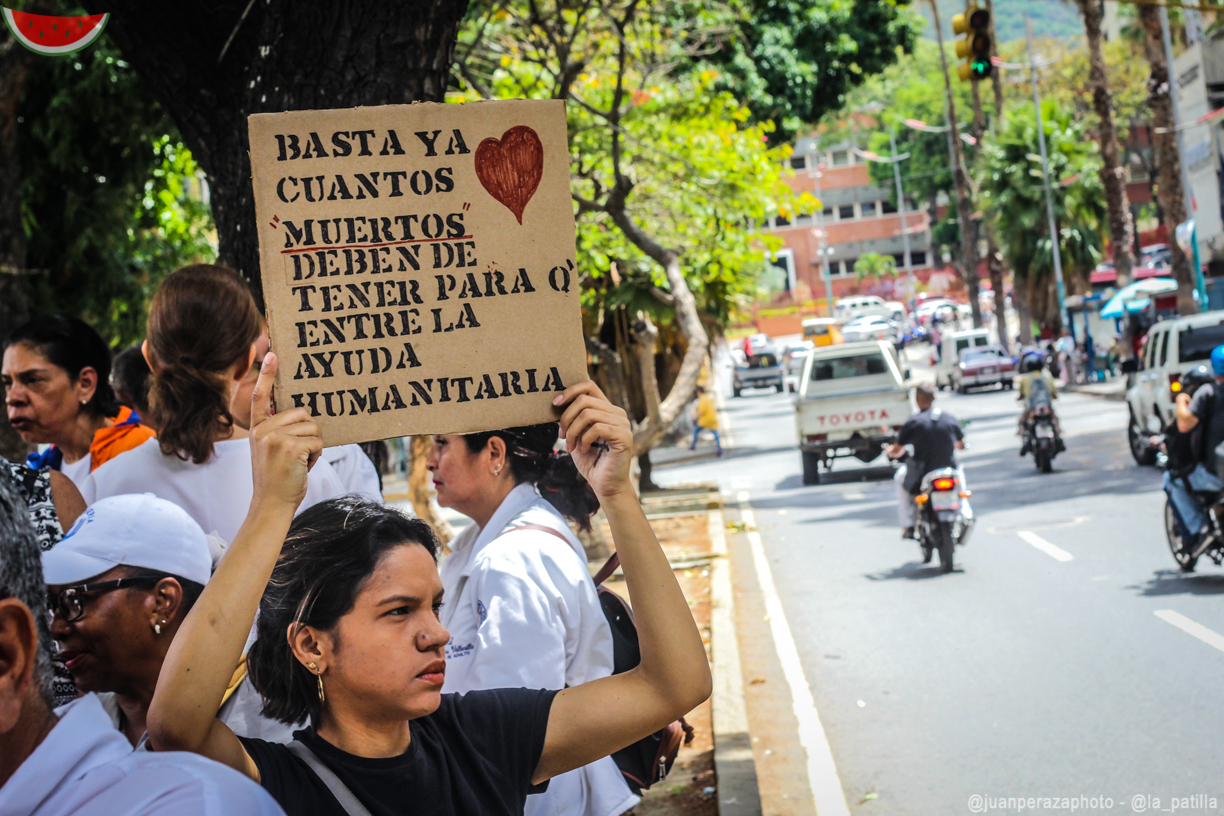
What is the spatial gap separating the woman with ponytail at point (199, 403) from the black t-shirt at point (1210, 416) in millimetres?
7527

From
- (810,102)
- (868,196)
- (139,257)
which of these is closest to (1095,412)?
(810,102)

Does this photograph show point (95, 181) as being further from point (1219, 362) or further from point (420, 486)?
point (1219, 362)

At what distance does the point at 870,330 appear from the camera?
203 ft

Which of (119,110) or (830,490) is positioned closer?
(119,110)

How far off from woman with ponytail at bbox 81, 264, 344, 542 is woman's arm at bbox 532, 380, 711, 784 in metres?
1.20

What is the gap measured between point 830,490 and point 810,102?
36.3ft

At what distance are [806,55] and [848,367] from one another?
8.04 m

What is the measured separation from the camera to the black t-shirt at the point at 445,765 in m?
2.10

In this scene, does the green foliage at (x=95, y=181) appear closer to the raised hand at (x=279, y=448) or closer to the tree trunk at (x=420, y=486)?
the tree trunk at (x=420, y=486)

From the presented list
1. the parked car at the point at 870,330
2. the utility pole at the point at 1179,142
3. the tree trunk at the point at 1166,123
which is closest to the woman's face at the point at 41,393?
the utility pole at the point at 1179,142

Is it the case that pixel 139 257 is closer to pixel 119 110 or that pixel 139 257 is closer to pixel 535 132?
pixel 119 110

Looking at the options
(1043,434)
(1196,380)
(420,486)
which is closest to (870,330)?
(1043,434)

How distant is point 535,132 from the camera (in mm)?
2395

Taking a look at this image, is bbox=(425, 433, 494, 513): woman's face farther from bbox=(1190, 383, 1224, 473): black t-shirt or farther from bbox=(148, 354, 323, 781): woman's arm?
bbox=(1190, 383, 1224, 473): black t-shirt
